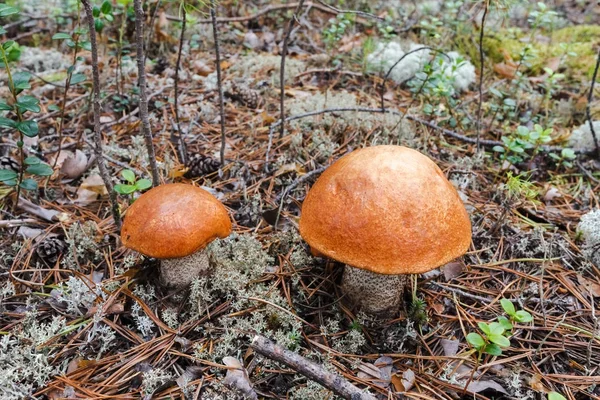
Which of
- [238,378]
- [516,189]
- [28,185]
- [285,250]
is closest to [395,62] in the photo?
[516,189]

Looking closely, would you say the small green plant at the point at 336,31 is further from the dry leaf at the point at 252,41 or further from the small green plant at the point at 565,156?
the small green plant at the point at 565,156

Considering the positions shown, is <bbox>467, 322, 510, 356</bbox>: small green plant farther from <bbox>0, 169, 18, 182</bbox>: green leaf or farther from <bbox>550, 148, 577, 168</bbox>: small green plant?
<bbox>0, 169, 18, 182</bbox>: green leaf

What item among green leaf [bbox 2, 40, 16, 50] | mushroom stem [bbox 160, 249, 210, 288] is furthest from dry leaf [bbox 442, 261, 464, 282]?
green leaf [bbox 2, 40, 16, 50]

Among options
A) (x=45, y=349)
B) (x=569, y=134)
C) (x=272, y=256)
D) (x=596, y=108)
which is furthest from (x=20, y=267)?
(x=596, y=108)

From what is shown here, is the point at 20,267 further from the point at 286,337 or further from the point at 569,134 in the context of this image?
the point at 569,134

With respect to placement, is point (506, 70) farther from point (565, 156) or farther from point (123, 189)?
point (123, 189)

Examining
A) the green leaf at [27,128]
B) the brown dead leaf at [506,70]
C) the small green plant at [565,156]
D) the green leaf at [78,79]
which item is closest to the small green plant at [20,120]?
the green leaf at [27,128]

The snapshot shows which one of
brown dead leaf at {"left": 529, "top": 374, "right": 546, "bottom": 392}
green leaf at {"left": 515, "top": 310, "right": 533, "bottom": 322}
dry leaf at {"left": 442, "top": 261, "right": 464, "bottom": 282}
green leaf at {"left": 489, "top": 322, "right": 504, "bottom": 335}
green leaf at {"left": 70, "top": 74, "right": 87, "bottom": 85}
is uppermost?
green leaf at {"left": 70, "top": 74, "right": 87, "bottom": 85}
